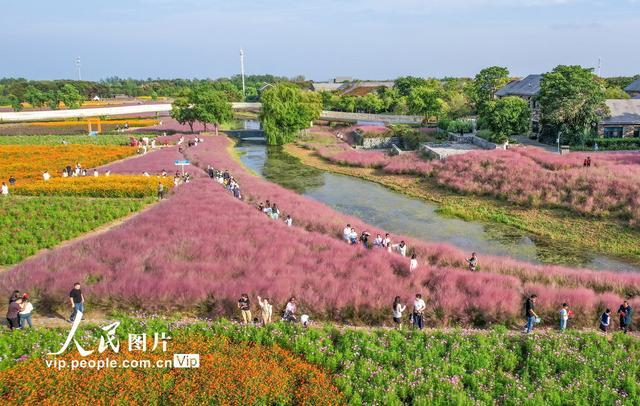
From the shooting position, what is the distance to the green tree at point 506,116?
55050mm

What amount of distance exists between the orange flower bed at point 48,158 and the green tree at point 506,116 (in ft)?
144

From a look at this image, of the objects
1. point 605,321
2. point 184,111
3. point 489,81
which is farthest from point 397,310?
point 489,81

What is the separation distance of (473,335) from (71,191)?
3378cm

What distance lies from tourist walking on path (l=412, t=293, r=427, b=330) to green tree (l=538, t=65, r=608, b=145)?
42.5m

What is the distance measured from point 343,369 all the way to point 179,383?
4.40 m

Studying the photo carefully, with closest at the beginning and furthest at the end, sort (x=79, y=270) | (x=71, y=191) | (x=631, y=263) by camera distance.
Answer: (x=79, y=270)
(x=631, y=263)
(x=71, y=191)

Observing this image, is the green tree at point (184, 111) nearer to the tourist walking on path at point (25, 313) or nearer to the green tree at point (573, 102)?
the green tree at point (573, 102)

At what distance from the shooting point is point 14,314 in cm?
1505

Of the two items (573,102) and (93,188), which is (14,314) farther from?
(573,102)

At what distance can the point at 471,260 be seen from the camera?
69.4 ft

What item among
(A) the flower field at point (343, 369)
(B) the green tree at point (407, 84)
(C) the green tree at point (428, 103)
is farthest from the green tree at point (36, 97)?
(A) the flower field at point (343, 369)

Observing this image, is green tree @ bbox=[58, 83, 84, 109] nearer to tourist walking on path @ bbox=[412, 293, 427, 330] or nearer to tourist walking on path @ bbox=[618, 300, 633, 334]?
tourist walking on path @ bbox=[412, 293, 427, 330]

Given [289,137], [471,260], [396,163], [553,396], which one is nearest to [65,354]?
[553,396]

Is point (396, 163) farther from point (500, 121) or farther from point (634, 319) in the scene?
point (634, 319)
